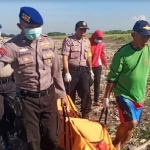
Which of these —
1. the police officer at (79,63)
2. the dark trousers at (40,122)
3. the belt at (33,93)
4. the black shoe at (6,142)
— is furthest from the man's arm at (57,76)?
the police officer at (79,63)

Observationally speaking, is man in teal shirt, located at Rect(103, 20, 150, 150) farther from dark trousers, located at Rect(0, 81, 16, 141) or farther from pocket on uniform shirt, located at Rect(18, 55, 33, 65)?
dark trousers, located at Rect(0, 81, 16, 141)

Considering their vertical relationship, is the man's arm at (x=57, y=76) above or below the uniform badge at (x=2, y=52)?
below

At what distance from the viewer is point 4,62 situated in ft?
14.4

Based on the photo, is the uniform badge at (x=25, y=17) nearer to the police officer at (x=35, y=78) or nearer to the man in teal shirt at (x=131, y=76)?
the police officer at (x=35, y=78)

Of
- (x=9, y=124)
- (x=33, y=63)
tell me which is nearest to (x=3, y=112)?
(x=9, y=124)

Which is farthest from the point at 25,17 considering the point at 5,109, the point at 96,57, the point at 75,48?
the point at 96,57

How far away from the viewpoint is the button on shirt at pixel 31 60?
14.6 ft

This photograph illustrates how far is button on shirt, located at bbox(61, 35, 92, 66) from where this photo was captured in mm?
6961

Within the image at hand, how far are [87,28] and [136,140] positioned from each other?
2419 millimetres

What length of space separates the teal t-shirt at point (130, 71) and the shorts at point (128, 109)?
2.4 inches

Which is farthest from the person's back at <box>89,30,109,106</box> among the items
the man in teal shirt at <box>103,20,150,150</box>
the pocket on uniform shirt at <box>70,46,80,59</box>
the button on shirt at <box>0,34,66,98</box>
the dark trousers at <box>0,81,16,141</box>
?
the button on shirt at <box>0,34,66,98</box>

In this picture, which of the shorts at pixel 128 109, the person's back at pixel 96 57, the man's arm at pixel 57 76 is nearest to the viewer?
the man's arm at pixel 57 76

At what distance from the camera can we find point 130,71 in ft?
16.3

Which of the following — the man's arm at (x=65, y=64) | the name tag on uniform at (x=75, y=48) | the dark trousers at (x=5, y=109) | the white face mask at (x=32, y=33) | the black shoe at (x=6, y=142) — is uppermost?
the white face mask at (x=32, y=33)
